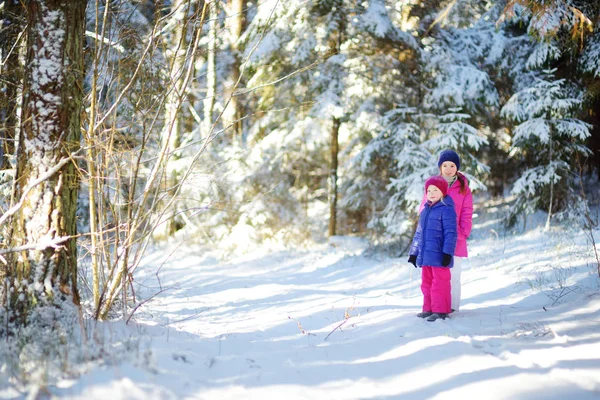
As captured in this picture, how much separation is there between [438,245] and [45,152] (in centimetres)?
388

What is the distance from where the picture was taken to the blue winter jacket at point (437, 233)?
13.8 feet

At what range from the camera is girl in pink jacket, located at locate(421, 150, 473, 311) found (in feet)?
14.9

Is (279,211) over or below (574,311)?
over

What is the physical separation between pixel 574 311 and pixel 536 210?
719 cm

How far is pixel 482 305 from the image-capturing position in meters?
5.30

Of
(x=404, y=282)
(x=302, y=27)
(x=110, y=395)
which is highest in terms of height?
(x=302, y=27)

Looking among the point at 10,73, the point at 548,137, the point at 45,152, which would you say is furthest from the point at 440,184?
the point at 548,137

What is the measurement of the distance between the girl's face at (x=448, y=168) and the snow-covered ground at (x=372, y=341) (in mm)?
1600

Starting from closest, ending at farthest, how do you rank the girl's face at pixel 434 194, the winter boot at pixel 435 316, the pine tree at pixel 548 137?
the winter boot at pixel 435 316
the girl's face at pixel 434 194
the pine tree at pixel 548 137

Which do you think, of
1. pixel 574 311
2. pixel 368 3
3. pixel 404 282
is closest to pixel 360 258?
pixel 404 282

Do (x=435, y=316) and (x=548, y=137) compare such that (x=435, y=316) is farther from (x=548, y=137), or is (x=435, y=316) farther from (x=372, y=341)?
(x=548, y=137)

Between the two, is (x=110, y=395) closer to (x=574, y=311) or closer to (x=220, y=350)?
(x=220, y=350)

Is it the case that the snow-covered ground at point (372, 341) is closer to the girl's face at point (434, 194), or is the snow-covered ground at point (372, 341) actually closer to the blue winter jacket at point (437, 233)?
the blue winter jacket at point (437, 233)

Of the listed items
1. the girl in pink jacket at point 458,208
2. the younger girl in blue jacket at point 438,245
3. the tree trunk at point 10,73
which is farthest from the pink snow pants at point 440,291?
the tree trunk at point 10,73
